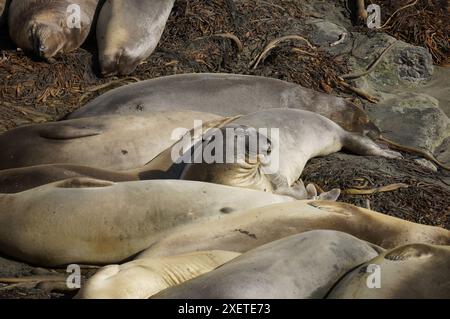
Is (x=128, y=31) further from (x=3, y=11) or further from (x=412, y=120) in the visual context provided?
(x=412, y=120)

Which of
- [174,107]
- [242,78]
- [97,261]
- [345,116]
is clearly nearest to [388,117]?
[345,116]

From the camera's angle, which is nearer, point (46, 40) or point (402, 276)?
point (402, 276)

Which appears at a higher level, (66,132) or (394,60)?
(66,132)

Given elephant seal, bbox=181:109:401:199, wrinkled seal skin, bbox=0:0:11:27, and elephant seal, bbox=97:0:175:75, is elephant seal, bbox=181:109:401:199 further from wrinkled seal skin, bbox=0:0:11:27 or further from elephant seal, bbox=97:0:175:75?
wrinkled seal skin, bbox=0:0:11:27

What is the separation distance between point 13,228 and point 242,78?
108 inches

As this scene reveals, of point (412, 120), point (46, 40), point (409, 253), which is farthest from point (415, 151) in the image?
point (409, 253)

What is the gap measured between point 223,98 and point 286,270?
320 cm

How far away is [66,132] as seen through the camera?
255 inches

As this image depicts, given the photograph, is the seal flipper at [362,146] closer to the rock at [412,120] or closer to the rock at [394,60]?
the rock at [412,120]

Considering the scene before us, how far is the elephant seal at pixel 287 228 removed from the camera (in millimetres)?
5051

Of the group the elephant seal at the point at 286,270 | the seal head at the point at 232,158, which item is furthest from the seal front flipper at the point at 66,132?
the elephant seal at the point at 286,270

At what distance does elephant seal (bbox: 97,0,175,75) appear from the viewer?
26.8 ft

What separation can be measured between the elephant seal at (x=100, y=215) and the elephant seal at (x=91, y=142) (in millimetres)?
810

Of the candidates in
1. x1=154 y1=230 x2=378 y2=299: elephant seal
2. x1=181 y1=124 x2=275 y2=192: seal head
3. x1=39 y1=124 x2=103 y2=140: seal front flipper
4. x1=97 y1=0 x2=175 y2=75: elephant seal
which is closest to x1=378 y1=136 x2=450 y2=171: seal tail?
x1=181 y1=124 x2=275 y2=192: seal head
